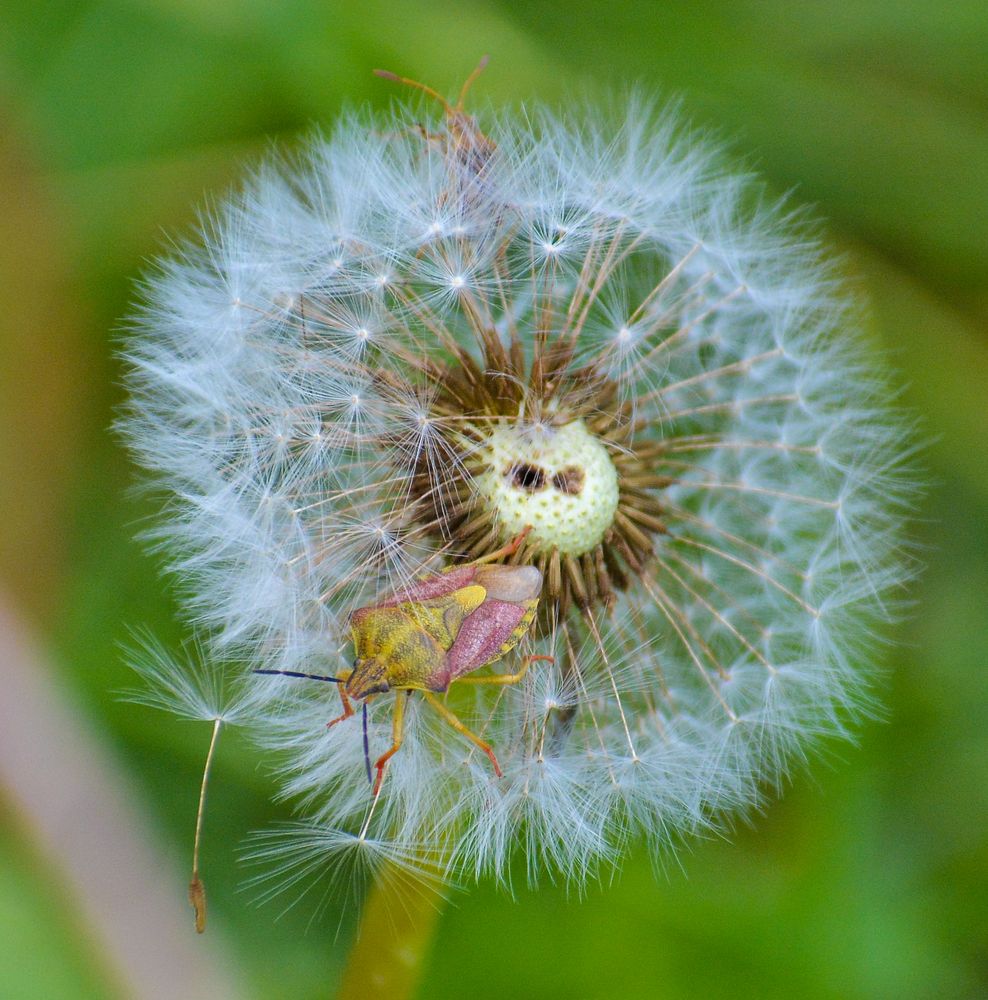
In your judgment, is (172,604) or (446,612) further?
(172,604)

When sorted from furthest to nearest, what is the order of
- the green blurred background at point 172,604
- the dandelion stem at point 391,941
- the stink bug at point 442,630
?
the green blurred background at point 172,604, the dandelion stem at point 391,941, the stink bug at point 442,630

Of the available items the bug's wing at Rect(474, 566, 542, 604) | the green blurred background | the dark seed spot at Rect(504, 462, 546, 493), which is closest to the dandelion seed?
the dark seed spot at Rect(504, 462, 546, 493)

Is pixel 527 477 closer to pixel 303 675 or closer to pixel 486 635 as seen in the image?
pixel 486 635

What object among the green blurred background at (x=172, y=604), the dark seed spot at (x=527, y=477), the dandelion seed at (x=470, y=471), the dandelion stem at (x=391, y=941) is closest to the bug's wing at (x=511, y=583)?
the dandelion seed at (x=470, y=471)

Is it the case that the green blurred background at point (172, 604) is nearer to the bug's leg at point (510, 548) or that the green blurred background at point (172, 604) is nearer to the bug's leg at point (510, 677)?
the bug's leg at point (510, 677)

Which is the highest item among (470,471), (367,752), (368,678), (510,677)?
(470,471)

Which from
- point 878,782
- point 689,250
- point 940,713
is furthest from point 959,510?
point 689,250

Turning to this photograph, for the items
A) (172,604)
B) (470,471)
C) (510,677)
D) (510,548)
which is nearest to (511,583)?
(510,548)
